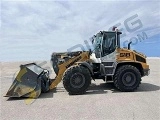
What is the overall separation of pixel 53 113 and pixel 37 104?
1.29 meters

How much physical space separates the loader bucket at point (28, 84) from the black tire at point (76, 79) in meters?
0.98

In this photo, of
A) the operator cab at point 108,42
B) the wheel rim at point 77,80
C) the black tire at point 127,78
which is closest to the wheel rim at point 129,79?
the black tire at point 127,78

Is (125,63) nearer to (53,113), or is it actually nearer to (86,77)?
(86,77)

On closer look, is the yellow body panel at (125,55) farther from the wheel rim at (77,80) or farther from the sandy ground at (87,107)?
the wheel rim at (77,80)

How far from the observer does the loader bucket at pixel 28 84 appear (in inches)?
339

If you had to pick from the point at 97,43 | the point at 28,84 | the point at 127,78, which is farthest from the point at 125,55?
the point at 28,84

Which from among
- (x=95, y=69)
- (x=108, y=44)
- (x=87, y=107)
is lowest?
(x=87, y=107)

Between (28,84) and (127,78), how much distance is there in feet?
13.6

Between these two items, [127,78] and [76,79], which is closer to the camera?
[76,79]

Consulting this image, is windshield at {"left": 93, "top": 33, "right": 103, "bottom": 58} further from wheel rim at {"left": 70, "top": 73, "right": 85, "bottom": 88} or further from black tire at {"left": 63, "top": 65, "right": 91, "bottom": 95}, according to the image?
wheel rim at {"left": 70, "top": 73, "right": 85, "bottom": 88}

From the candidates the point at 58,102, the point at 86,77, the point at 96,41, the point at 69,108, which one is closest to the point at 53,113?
the point at 69,108

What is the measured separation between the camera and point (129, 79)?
9.70m

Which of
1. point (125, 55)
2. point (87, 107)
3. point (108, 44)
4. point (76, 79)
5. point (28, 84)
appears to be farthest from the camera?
point (108, 44)

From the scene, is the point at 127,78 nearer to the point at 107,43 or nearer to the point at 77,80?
the point at 107,43
